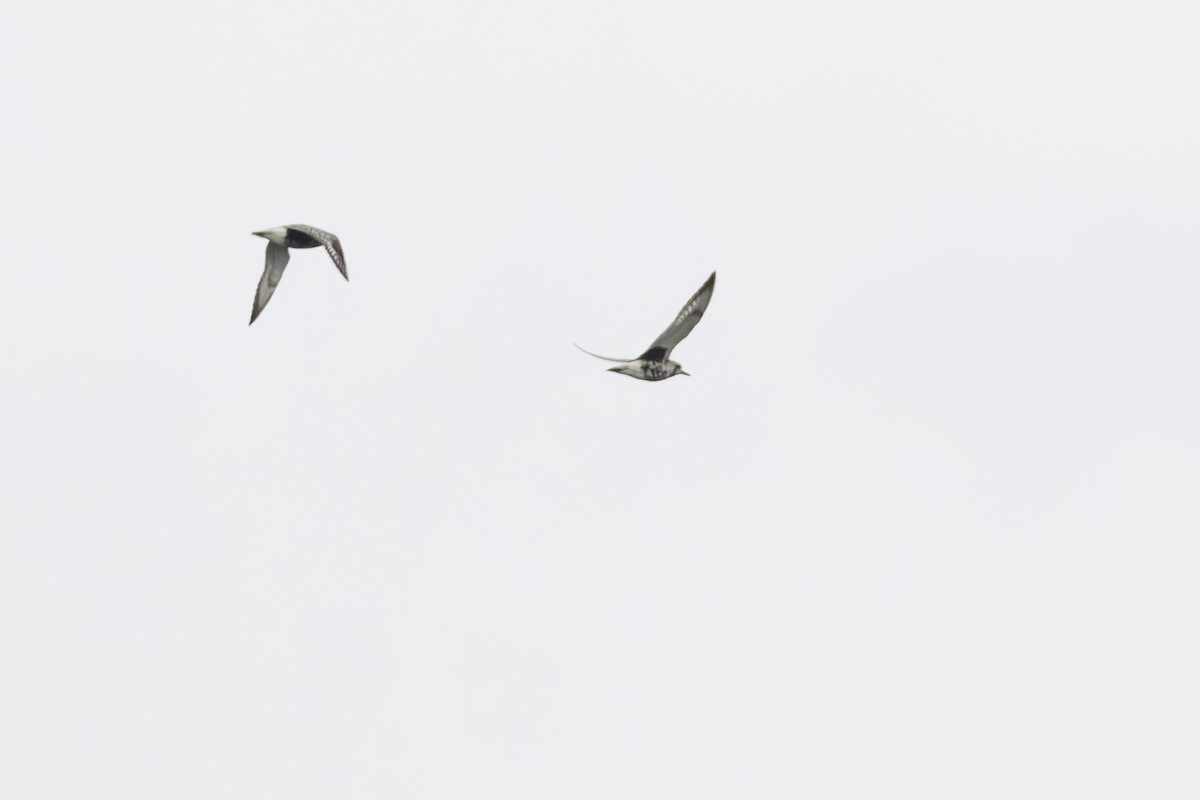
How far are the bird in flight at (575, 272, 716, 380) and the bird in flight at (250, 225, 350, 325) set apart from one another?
35.0 ft

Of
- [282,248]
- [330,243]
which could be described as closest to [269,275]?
[282,248]

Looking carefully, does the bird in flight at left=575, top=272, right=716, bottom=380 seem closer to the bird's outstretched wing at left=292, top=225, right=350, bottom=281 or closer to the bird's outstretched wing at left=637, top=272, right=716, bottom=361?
the bird's outstretched wing at left=637, top=272, right=716, bottom=361

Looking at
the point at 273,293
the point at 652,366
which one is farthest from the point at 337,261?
the point at 652,366

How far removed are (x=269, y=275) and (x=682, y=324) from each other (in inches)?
706

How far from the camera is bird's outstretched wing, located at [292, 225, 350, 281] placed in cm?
6128

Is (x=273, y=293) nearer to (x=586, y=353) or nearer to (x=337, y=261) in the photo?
(x=337, y=261)

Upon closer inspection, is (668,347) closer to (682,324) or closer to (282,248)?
(682,324)

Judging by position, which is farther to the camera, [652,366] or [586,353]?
[652,366]

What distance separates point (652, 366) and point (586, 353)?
9.69 meters

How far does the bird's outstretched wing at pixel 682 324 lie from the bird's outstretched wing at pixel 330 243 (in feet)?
35.9

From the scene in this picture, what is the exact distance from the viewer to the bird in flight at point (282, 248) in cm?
6253

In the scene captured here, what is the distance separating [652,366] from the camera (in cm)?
6028

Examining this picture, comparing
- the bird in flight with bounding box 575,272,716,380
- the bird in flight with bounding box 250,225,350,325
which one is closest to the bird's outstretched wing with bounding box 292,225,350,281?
the bird in flight with bounding box 250,225,350,325

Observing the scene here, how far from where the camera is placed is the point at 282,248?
66.9 m
